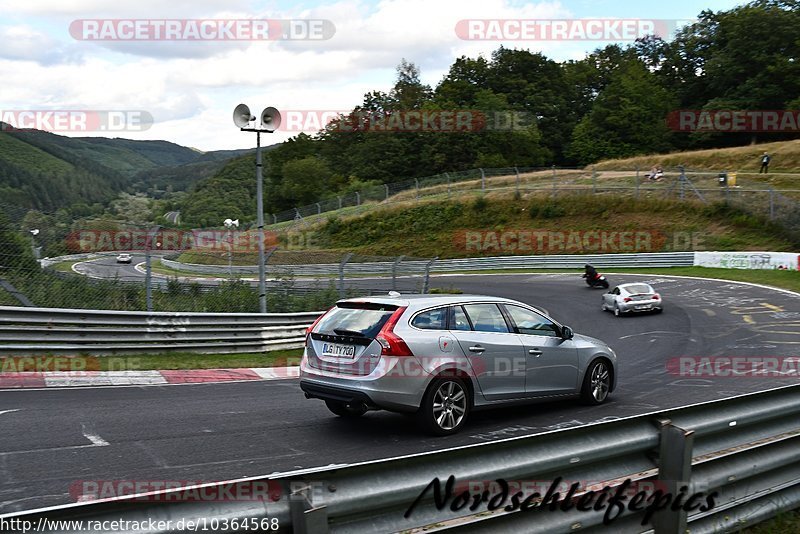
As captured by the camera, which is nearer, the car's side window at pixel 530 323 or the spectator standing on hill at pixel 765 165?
the car's side window at pixel 530 323

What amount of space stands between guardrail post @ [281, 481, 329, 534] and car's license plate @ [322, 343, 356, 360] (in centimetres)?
517

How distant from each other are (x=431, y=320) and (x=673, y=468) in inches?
176

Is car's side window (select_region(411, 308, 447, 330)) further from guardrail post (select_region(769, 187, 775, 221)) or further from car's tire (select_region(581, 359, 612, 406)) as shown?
guardrail post (select_region(769, 187, 775, 221))

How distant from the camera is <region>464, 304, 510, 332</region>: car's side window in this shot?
9031 mm

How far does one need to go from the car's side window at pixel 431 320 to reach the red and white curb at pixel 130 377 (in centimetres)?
567

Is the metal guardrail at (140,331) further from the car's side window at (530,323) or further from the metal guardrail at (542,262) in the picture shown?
the metal guardrail at (542,262)

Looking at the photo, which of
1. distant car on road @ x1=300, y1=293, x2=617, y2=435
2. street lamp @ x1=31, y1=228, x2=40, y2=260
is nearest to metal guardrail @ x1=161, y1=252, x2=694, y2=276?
street lamp @ x1=31, y1=228, x2=40, y2=260

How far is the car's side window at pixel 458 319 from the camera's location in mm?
8797

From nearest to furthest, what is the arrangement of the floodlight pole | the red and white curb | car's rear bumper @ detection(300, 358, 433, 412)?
car's rear bumper @ detection(300, 358, 433, 412), the red and white curb, the floodlight pole

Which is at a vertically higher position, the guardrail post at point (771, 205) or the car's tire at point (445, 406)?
the guardrail post at point (771, 205)

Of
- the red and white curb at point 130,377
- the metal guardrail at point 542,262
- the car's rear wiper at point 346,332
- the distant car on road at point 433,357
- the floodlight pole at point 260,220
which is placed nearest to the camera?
the distant car on road at point 433,357

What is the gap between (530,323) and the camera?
9680 mm

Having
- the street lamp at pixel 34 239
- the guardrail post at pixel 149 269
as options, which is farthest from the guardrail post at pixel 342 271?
the street lamp at pixel 34 239

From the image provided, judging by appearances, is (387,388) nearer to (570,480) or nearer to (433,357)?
(433,357)
